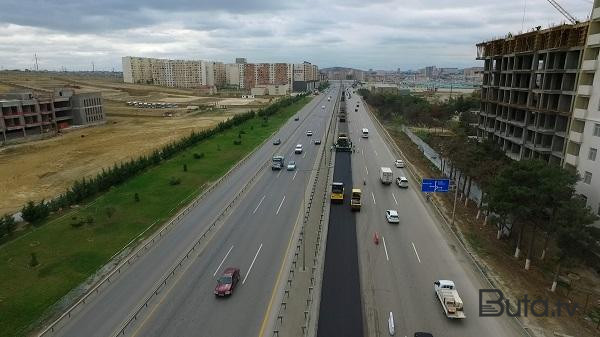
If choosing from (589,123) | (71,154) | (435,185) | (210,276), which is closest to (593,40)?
(589,123)

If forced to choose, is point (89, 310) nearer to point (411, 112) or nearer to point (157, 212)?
point (157, 212)

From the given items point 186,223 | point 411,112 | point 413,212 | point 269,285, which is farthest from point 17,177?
point 411,112

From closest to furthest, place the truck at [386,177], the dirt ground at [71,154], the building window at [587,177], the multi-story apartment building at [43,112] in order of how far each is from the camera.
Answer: the building window at [587,177], the truck at [386,177], the dirt ground at [71,154], the multi-story apartment building at [43,112]

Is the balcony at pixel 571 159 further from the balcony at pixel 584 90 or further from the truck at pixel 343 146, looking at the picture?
the truck at pixel 343 146

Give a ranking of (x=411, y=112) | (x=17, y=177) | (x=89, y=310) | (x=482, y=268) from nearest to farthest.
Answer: (x=89, y=310) < (x=482, y=268) < (x=17, y=177) < (x=411, y=112)

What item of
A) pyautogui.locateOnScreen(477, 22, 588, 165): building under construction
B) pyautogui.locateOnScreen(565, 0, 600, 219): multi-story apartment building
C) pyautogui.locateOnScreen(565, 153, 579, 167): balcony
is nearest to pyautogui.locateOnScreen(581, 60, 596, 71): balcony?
pyautogui.locateOnScreen(565, 0, 600, 219): multi-story apartment building
